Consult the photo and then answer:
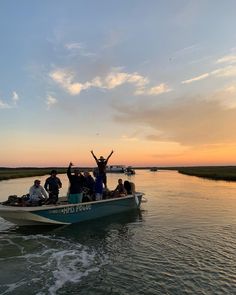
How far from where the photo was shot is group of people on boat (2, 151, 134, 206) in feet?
51.4

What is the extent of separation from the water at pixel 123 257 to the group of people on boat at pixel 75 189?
1.20m

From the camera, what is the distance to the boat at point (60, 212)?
14375 millimetres

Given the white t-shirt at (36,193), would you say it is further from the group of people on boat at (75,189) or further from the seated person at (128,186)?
the seated person at (128,186)

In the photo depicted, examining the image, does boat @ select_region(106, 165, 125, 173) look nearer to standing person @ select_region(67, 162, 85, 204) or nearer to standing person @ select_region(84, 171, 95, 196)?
standing person @ select_region(84, 171, 95, 196)

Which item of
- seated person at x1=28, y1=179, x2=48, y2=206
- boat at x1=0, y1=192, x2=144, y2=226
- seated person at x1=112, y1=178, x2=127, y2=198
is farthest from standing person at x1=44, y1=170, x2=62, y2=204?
seated person at x1=112, y1=178, x2=127, y2=198

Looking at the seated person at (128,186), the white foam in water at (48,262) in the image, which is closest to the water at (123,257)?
the white foam in water at (48,262)

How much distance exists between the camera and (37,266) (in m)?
10.4

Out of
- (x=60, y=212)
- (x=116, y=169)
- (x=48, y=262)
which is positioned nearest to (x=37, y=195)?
(x=60, y=212)

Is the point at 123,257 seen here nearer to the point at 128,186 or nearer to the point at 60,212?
the point at 60,212

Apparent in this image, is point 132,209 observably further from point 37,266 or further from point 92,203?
point 37,266

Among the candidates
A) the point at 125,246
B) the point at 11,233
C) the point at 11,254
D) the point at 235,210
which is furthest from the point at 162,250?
the point at 235,210

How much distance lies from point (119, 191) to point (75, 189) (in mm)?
4224

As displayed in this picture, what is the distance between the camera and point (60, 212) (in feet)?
50.4

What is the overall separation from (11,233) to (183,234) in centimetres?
695
